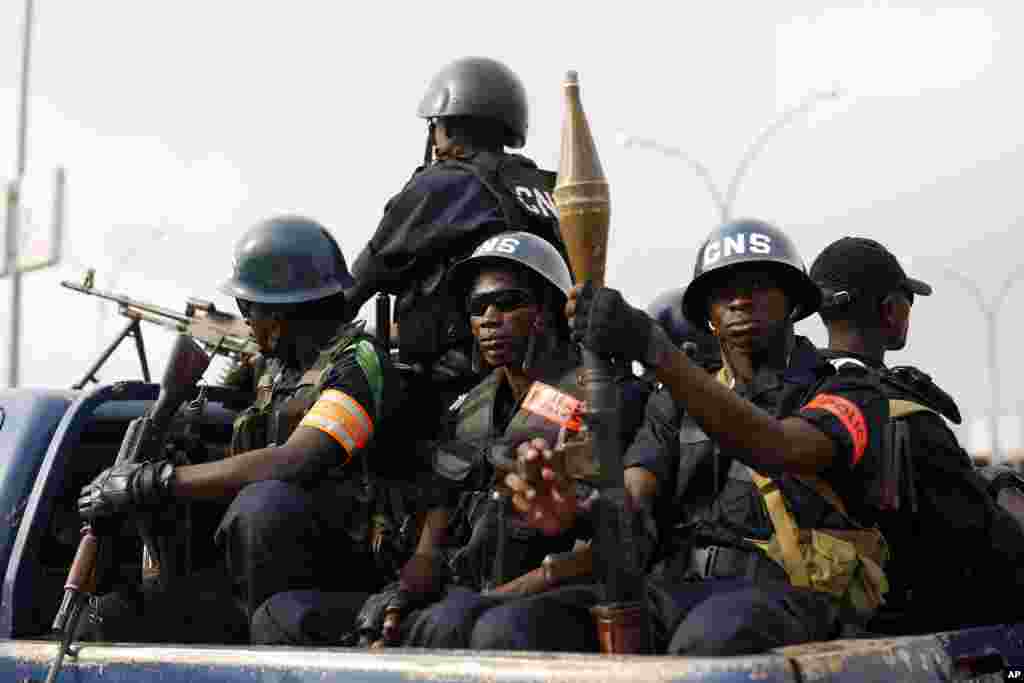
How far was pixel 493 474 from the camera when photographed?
4.31 meters

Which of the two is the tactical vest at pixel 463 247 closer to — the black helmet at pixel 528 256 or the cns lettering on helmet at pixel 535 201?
the cns lettering on helmet at pixel 535 201

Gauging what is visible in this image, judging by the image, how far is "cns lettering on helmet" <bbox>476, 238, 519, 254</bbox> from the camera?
14.9 feet

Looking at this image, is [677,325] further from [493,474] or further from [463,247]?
[493,474]

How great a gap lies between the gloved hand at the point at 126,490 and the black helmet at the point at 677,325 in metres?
2.96

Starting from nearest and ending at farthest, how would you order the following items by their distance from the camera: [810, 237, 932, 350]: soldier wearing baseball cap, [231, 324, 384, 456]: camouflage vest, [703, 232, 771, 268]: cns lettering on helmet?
[703, 232, 771, 268]: cns lettering on helmet, [231, 324, 384, 456]: camouflage vest, [810, 237, 932, 350]: soldier wearing baseball cap

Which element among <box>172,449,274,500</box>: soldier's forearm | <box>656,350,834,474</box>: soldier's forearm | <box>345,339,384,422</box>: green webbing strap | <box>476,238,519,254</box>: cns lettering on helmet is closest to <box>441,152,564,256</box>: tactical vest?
<box>476,238,519,254</box>: cns lettering on helmet

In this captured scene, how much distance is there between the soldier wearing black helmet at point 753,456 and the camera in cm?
325

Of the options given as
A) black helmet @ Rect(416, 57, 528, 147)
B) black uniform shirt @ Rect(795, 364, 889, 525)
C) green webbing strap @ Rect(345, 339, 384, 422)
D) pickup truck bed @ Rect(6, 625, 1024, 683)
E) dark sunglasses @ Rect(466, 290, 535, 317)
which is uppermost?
black helmet @ Rect(416, 57, 528, 147)

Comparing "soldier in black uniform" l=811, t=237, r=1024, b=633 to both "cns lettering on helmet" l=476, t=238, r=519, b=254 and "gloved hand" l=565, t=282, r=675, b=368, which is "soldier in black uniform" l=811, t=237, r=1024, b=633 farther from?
"gloved hand" l=565, t=282, r=675, b=368

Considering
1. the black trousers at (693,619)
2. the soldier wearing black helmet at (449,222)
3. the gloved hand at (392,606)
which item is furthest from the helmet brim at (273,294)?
the black trousers at (693,619)

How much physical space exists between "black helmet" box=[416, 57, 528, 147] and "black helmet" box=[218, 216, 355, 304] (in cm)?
94

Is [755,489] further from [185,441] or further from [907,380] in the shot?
[185,441]

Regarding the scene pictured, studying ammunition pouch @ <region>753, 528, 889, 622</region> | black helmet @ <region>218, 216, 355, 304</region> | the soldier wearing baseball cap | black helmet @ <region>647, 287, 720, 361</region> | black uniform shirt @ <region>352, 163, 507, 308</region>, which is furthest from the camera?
Result: black helmet @ <region>647, 287, 720, 361</region>

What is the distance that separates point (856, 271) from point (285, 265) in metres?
1.95
